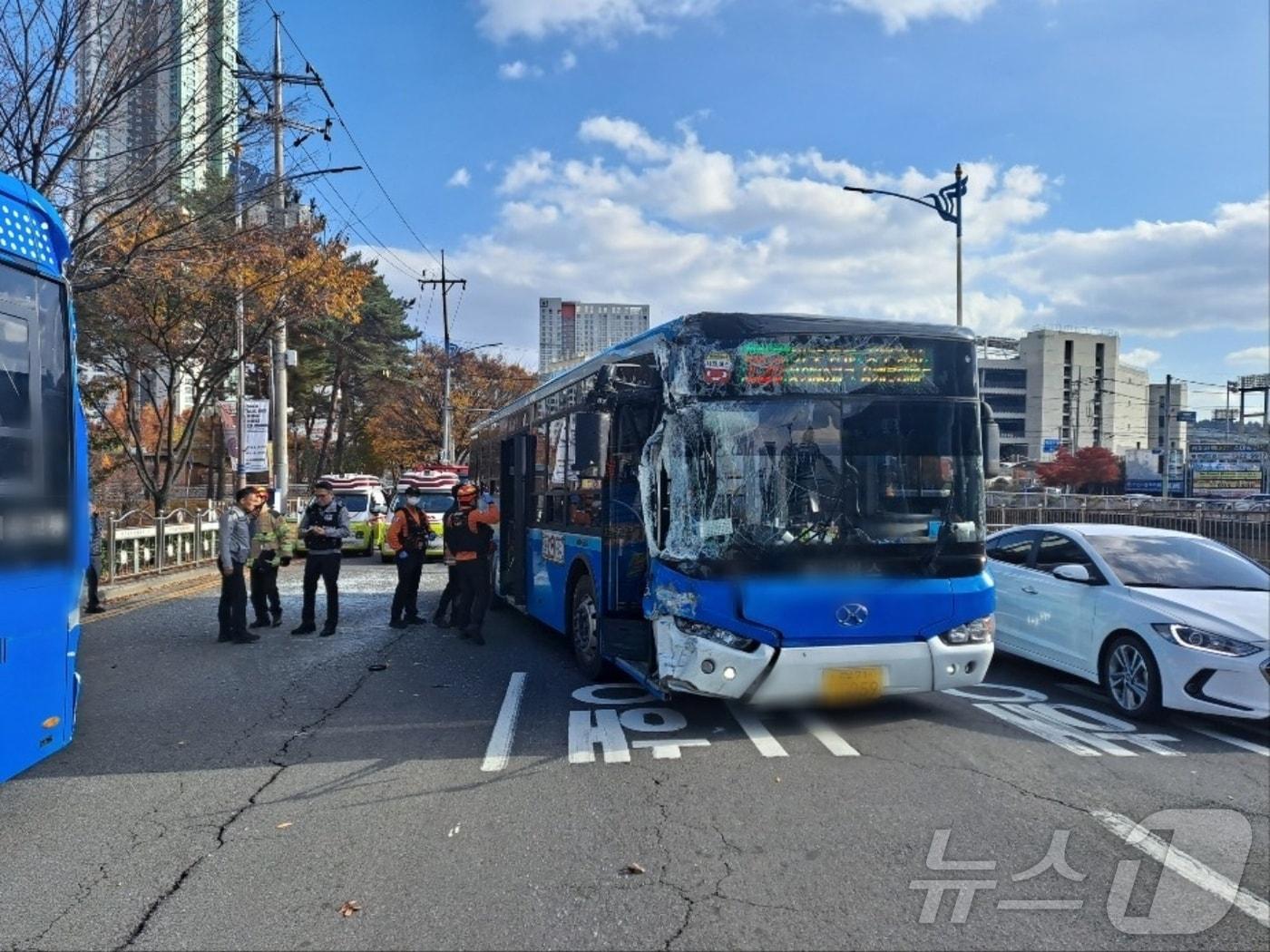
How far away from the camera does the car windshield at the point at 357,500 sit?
77.7 ft

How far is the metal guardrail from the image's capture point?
1460cm

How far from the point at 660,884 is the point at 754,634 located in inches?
86.9

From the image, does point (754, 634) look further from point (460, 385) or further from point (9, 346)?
point (460, 385)

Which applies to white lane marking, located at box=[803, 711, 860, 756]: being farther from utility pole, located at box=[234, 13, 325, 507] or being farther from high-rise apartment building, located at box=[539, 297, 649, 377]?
high-rise apartment building, located at box=[539, 297, 649, 377]

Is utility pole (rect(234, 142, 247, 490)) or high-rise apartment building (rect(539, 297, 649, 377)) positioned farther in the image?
high-rise apartment building (rect(539, 297, 649, 377))

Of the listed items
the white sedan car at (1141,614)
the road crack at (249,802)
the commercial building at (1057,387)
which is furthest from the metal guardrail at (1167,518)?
the commercial building at (1057,387)

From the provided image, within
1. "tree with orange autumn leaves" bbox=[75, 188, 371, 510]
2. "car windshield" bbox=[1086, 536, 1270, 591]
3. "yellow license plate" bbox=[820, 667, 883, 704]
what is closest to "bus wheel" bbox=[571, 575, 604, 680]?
"yellow license plate" bbox=[820, 667, 883, 704]

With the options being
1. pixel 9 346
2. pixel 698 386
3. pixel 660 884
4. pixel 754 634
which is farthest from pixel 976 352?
pixel 9 346

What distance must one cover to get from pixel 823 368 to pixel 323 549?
22.7 feet

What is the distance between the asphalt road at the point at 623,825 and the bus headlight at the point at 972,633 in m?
0.69

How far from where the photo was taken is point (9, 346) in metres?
4.23

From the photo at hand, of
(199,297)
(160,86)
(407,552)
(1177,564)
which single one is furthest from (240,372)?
(1177,564)

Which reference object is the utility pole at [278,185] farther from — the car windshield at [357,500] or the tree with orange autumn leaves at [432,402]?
the tree with orange autumn leaves at [432,402]

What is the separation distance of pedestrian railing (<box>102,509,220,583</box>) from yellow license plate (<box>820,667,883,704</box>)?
450 inches
